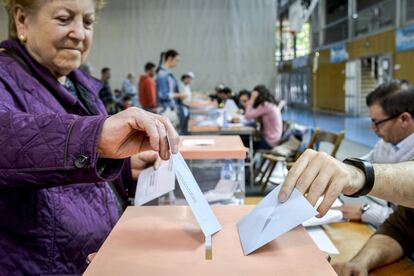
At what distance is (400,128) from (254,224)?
2006 millimetres

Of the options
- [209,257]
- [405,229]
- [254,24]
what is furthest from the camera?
[254,24]

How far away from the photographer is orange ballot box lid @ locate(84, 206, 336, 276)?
2.28 feet

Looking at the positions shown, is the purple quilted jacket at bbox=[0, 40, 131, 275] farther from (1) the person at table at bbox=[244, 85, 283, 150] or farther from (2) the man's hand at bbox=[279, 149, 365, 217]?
(1) the person at table at bbox=[244, 85, 283, 150]

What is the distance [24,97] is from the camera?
39.5 inches

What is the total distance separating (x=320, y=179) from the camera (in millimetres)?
818

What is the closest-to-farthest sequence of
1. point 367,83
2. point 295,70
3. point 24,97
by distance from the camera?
point 24,97 < point 367,83 < point 295,70

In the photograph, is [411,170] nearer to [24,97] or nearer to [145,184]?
[145,184]

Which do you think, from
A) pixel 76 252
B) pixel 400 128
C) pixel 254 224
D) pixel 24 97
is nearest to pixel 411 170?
pixel 254 224

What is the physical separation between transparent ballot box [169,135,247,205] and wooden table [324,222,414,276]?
39 centimetres

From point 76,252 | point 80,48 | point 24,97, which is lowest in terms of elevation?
point 76,252

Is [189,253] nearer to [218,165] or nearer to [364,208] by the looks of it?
[218,165]

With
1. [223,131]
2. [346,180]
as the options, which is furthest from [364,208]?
[223,131]

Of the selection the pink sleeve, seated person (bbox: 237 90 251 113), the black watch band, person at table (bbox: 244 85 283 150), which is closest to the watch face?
the black watch band

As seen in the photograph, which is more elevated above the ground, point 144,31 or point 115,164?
point 144,31
